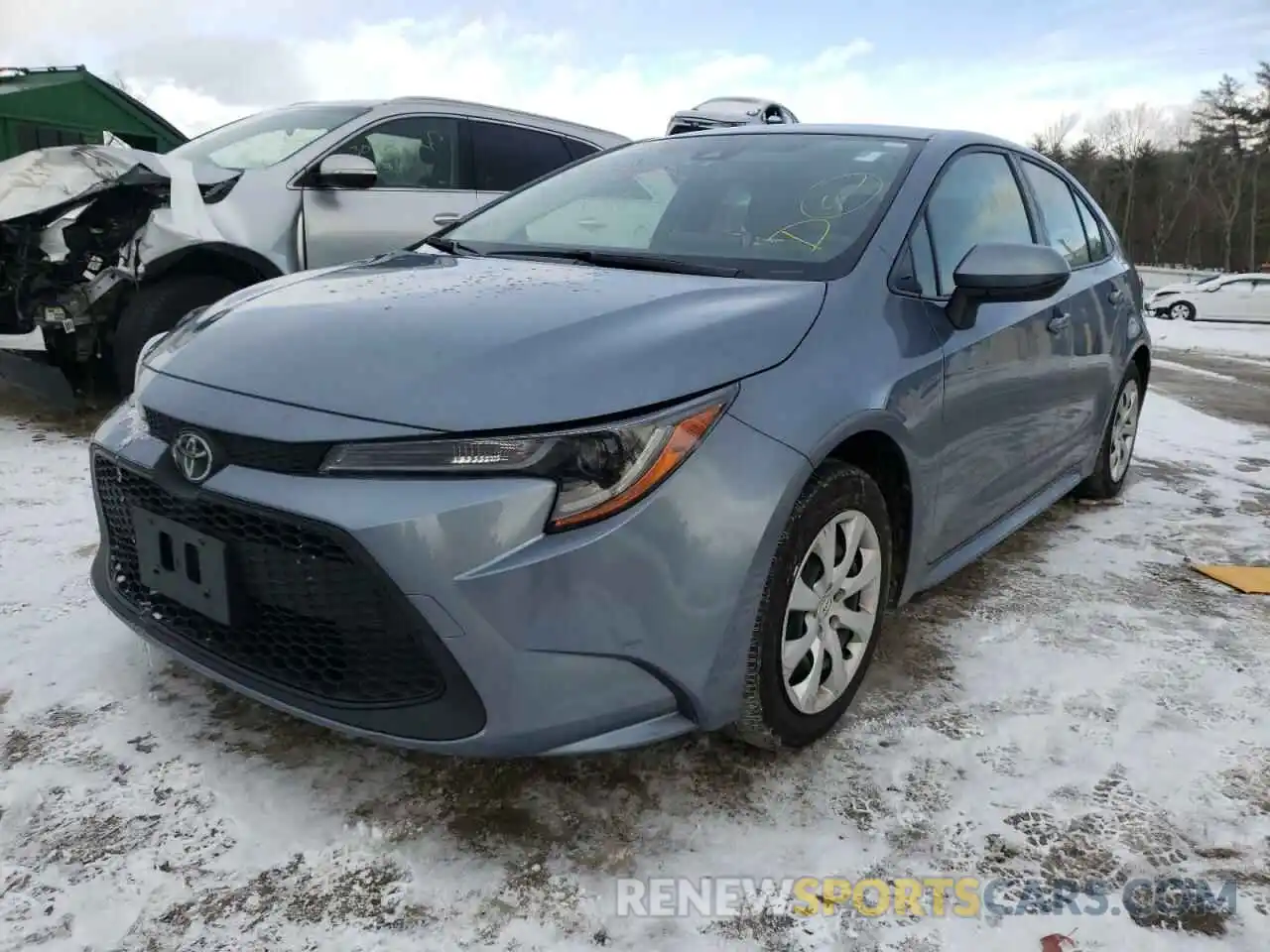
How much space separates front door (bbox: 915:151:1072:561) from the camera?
258 cm

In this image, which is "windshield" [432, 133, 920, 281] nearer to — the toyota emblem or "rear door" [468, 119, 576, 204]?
the toyota emblem

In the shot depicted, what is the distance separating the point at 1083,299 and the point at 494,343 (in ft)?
8.46

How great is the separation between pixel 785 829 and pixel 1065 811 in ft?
Answer: 1.98

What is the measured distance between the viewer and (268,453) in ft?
5.66

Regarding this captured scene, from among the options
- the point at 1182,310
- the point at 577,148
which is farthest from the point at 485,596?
the point at 1182,310

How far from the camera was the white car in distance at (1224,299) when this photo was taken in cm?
2236

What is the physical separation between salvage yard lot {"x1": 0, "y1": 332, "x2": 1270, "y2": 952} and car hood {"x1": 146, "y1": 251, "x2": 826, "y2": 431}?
0.80 metres

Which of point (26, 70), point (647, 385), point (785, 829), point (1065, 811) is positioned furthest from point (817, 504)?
point (26, 70)

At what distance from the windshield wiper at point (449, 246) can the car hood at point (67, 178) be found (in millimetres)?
2215

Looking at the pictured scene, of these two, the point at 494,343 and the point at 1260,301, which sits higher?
the point at 494,343

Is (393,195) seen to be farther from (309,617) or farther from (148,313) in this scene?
(309,617)

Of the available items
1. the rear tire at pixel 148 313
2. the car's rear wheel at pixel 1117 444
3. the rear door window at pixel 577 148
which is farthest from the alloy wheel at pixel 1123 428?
the rear tire at pixel 148 313

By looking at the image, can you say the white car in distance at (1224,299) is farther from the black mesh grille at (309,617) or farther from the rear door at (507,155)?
the black mesh grille at (309,617)

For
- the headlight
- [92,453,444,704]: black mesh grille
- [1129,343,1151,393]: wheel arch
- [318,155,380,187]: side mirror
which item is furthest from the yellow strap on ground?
[318,155,380,187]: side mirror
